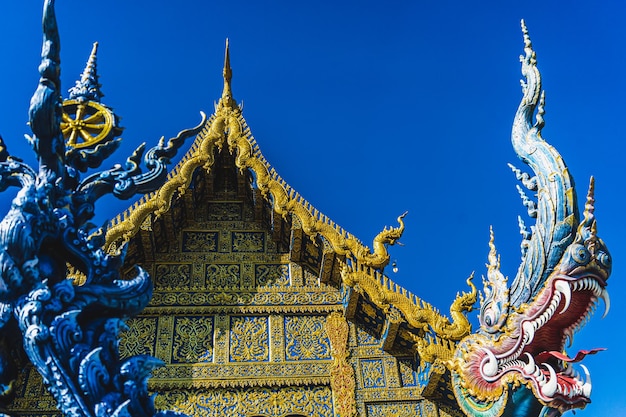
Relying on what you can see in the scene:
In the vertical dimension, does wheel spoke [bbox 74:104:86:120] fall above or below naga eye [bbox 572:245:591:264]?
above

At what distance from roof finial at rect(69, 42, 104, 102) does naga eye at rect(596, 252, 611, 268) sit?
13.7 feet

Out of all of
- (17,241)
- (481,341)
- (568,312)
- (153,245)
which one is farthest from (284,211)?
(17,241)

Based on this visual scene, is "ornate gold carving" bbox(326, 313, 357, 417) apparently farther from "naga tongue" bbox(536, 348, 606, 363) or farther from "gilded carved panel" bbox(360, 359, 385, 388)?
"naga tongue" bbox(536, 348, 606, 363)

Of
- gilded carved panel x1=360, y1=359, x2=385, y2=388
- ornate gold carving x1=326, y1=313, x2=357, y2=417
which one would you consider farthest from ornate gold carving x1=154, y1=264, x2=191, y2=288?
gilded carved panel x1=360, y1=359, x2=385, y2=388

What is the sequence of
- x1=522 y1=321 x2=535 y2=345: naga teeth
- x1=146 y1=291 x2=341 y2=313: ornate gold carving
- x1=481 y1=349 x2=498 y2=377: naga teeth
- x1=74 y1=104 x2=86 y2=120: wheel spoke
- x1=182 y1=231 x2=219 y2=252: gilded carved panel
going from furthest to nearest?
x1=182 y1=231 x2=219 y2=252: gilded carved panel
x1=146 y1=291 x2=341 y2=313: ornate gold carving
x1=481 y1=349 x2=498 y2=377: naga teeth
x1=522 y1=321 x2=535 y2=345: naga teeth
x1=74 y1=104 x2=86 y2=120: wheel spoke

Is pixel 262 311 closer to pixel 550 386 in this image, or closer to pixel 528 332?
pixel 528 332

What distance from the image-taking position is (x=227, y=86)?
848 cm

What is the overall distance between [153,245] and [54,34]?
404 centimetres

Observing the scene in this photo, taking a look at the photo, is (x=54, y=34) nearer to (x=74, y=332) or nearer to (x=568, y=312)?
(x=74, y=332)

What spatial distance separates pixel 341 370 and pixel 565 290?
8.24ft

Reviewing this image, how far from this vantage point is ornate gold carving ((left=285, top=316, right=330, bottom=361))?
684 cm

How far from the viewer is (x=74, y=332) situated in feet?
9.43

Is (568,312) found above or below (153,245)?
below

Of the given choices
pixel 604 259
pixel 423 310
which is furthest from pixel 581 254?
pixel 423 310
